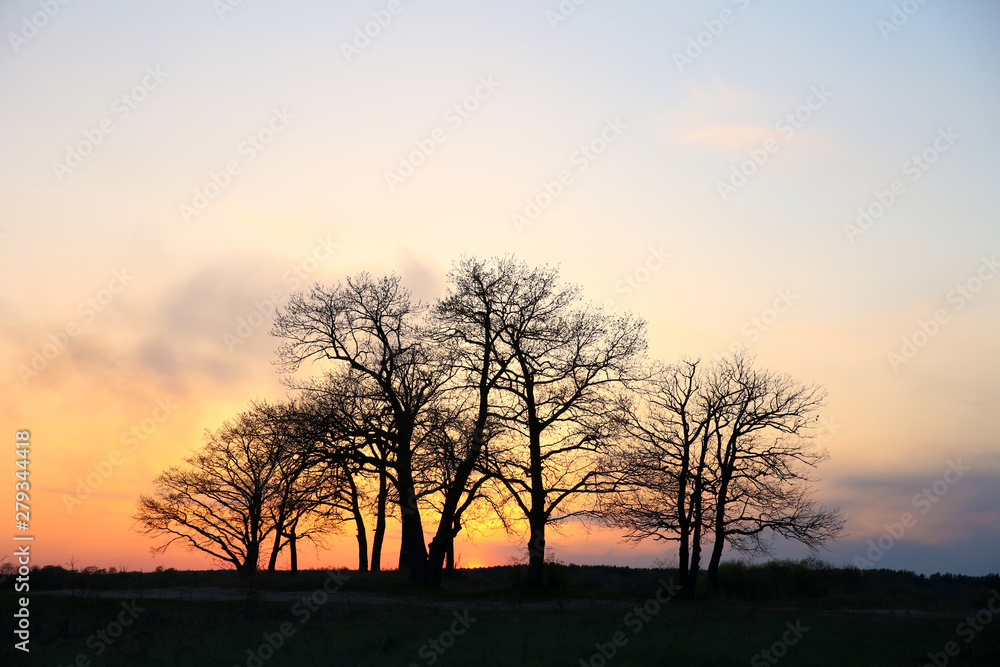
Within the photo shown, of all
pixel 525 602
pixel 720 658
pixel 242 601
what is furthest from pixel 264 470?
pixel 720 658

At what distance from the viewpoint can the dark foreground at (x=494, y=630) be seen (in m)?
17.7

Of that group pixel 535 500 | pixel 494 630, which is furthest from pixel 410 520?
pixel 494 630

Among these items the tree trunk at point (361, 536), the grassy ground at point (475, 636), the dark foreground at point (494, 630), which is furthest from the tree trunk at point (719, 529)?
the tree trunk at point (361, 536)

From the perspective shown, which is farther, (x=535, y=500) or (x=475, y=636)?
(x=535, y=500)

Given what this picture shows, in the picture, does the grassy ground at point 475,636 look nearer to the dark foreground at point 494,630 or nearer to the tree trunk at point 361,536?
the dark foreground at point 494,630

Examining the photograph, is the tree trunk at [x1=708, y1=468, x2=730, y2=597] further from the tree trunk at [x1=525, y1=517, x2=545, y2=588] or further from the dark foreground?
the tree trunk at [x1=525, y1=517, x2=545, y2=588]

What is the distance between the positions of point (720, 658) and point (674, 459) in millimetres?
15217

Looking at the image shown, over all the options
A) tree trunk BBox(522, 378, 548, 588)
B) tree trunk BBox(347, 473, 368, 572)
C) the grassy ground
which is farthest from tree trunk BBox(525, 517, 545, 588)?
tree trunk BBox(347, 473, 368, 572)

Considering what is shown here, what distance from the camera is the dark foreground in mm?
17703

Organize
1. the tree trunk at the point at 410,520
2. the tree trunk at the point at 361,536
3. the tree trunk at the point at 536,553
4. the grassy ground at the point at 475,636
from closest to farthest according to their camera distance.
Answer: the grassy ground at the point at 475,636 → the tree trunk at the point at 536,553 → the tree trunk at the point at 410,520 → the tree trunk at the point at 361,536

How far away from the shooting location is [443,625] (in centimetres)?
2131

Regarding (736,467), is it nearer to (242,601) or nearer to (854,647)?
(854,647)

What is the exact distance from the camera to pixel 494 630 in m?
20.8

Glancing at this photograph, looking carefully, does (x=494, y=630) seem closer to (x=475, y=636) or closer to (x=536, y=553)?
(x=475, y=636)
